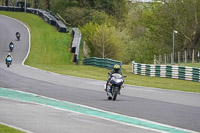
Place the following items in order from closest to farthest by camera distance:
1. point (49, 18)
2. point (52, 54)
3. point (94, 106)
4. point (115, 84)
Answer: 1. point (94, 106)
2. point (115, 84)
3. point (52, 54)
4. point (49, 18)

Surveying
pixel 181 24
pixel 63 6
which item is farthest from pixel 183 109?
pixel 63 6

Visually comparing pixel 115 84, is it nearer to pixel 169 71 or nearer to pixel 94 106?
pixel 94 106

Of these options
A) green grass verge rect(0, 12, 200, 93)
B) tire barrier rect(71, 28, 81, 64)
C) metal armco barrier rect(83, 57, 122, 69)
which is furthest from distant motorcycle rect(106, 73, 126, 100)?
tire barrier rect(71, 28, 81, 64)

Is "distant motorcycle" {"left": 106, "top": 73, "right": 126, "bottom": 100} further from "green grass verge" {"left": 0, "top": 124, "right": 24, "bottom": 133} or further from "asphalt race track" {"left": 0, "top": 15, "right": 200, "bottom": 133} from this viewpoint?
"green grass verge" {"left": 0, "top": 124, "right": 24, "bottom": 133}

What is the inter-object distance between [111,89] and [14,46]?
40083 millimetres

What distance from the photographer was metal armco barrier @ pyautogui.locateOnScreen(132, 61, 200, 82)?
34281 mm

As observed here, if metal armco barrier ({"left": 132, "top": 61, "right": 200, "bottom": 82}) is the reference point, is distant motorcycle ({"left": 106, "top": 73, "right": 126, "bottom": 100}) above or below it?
above

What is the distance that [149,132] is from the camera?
37.0 feet

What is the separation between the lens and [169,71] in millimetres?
37281

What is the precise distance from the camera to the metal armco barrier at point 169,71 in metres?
34.3

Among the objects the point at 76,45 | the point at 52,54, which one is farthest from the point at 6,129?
the point at 76,45

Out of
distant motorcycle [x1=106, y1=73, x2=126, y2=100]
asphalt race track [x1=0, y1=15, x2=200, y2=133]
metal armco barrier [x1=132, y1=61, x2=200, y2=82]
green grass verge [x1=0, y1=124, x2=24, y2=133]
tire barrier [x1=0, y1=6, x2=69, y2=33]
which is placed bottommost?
metal armco barrier [x1=132, y1=61, x2=200, y2=82]

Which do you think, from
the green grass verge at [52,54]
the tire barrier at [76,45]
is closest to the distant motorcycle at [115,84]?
the green grass verge at [52,54]

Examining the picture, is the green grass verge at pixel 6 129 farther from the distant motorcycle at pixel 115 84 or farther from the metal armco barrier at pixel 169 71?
the metal armco barrier at pixel 169 71
